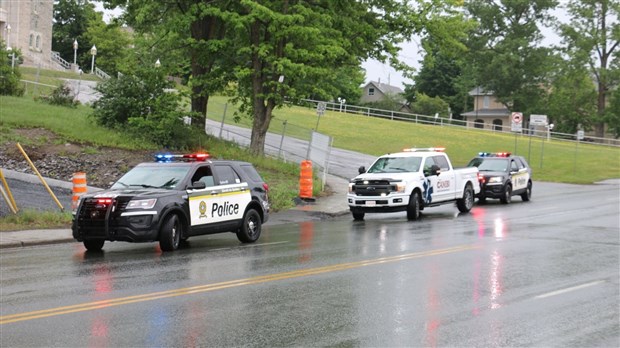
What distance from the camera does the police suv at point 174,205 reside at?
14.2 meters

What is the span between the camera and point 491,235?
18.1 meters

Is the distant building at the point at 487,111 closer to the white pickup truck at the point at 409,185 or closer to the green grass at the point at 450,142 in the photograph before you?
the green grass at the point at 450,142

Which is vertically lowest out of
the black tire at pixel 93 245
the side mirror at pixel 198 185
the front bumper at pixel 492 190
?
the black tire at pixel 93 245

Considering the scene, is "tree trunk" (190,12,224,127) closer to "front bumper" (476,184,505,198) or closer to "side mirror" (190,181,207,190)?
"front bumper" (476,184,505,198)

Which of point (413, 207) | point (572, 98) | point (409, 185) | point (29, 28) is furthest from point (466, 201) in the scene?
point (29, 28)

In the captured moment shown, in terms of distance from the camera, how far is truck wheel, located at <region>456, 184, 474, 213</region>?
25.1m

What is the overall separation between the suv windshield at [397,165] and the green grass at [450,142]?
15181 mm

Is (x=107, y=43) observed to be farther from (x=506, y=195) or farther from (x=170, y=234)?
(x=170, y=234)

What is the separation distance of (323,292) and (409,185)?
12411mm

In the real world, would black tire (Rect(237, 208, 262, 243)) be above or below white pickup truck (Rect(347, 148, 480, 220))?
below

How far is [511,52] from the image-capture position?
95688mm

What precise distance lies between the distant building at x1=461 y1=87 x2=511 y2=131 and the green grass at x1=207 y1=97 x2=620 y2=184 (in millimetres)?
27346

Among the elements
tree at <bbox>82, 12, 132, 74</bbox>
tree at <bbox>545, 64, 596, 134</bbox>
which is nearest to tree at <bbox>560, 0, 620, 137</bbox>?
tree at <bbox>545, 64, 596, 134</bbox>

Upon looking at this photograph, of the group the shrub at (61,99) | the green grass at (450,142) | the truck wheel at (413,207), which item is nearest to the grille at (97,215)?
the truck wheel at (413,207)
